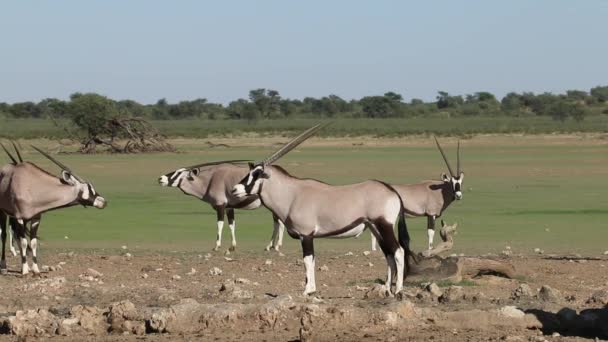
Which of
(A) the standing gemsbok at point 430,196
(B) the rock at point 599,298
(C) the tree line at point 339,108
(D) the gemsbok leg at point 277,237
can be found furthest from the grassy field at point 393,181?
(C) the tree line at point 339,108

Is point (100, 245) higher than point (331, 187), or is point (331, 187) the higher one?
point (331, 187)

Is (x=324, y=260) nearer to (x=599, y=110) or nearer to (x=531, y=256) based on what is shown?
(x=531, y=256)

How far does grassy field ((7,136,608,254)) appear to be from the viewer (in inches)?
826

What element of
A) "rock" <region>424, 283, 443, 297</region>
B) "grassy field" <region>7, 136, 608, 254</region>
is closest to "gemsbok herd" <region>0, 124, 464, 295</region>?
"rock" <region>424, 283, 443, 297</region>

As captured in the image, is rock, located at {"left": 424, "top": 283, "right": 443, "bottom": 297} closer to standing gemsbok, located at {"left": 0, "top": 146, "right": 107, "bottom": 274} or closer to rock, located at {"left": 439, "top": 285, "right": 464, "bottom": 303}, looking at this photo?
rock, located at {"left": 439, "top": 285, "right": 464, "bottom": 303}

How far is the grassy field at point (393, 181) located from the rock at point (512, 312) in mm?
7994

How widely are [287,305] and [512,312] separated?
6.51 ft

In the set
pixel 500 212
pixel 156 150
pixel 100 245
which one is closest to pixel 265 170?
pixel 100 245

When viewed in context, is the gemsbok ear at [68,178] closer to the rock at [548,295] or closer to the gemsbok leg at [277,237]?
the gemsbok leg at [277,237]

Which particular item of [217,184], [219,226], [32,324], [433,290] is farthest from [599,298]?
[217,184]

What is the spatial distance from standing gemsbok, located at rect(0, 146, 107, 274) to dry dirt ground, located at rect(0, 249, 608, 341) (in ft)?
2.25

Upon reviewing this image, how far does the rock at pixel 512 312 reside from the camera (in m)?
11.0

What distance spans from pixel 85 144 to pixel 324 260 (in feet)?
128

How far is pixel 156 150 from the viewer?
54.5 meters
